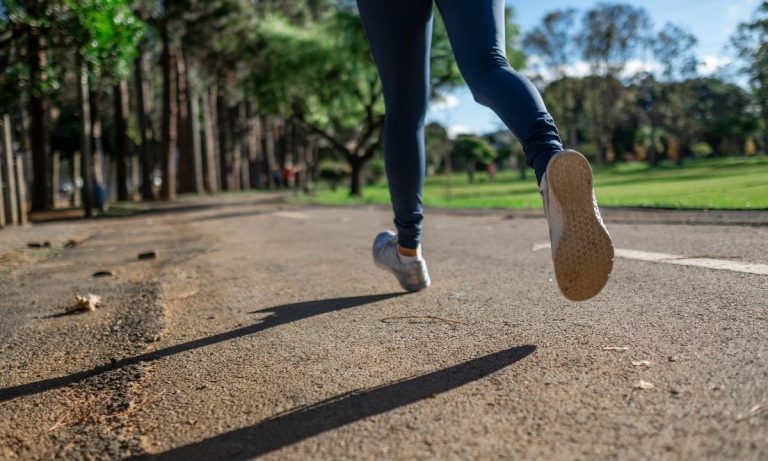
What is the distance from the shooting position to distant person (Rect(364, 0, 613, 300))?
178cm

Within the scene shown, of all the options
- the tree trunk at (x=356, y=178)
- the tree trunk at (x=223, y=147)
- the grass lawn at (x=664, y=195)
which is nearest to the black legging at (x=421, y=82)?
the grass lawn at (x=664, y=195)

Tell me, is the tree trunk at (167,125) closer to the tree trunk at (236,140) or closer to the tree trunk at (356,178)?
the tree trunk at (356,178)

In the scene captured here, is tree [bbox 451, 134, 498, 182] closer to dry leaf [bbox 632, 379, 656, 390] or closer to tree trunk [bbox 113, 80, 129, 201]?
tree trunk [bbox 113, 80, 129, 201]

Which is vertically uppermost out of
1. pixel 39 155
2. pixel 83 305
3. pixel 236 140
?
pixel 236 140

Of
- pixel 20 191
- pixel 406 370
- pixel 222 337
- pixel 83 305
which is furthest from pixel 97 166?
pixel 406 370

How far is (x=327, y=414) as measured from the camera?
146cm

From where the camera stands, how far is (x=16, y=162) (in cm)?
1137

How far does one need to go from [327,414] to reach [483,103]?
1.17 metres

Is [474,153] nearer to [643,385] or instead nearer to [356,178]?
[356,178]

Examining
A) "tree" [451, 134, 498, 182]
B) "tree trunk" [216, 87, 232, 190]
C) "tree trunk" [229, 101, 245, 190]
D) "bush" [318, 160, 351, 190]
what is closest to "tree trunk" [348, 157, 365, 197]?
"tree trunk" [216, 87, 232, 190]

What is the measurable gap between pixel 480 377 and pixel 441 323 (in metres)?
0.60

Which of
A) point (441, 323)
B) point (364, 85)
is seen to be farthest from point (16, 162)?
point (364, 85)

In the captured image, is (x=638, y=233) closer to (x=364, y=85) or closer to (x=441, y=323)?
(x=441, y=323)

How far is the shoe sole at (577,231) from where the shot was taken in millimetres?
1771
